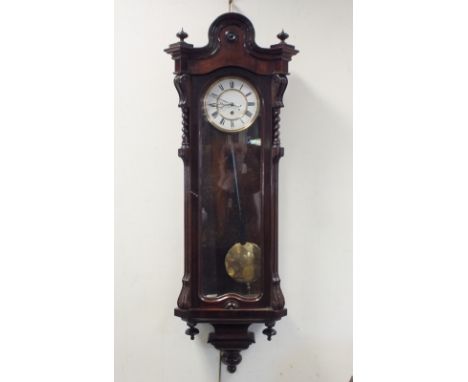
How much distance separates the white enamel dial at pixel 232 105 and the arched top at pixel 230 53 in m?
0.05

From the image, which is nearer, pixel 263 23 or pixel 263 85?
pixel 263 85

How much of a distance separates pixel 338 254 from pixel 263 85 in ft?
1.96

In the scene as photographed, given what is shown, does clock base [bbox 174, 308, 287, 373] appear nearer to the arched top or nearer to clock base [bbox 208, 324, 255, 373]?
clock base [bbox 208, 324, 255, 373]

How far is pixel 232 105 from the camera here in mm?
1437

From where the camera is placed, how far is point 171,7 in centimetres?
156

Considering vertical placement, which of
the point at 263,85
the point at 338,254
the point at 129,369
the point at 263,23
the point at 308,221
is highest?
the point at 263,23

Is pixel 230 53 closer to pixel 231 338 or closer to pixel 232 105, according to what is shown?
pixel 232 105

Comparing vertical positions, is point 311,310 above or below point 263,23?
below

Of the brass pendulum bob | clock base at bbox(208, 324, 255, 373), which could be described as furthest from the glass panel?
clock base at bbox(208, 324, 255, 373)

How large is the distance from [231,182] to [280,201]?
217 millimetres

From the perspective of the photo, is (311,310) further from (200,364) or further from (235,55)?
(235,55)

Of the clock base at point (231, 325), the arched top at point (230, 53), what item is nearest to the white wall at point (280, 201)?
the clock base at point (231, 325)

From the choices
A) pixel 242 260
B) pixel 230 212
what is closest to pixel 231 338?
pixel 242 260

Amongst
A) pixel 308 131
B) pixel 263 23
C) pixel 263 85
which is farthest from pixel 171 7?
pixel 308 131
